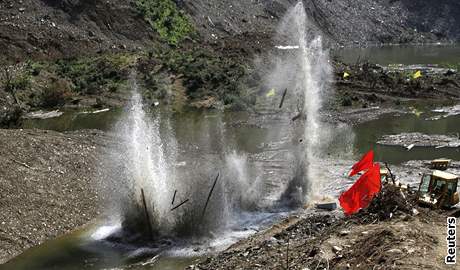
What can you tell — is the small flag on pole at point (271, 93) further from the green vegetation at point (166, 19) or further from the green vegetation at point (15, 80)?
the green vegetation at point (166, 19)

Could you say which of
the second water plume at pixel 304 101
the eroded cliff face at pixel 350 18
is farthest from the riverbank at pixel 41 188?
the eroded cliff face at pixel 350 18

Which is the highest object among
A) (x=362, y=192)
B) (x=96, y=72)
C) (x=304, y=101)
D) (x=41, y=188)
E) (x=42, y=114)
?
(x=96, y=72)

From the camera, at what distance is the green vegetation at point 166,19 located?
7350 centimetres

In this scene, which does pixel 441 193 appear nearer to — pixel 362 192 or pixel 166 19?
pixel 362 192

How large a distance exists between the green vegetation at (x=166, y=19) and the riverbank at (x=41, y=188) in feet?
153

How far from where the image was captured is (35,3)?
67.8 meters

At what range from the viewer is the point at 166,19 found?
3012 inches

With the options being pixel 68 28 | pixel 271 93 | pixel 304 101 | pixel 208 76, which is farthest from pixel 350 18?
pixel 304 101

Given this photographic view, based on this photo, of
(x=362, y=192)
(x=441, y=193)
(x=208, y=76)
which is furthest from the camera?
(x=208, y=76)

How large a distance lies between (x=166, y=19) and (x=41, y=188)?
56392 millimetres

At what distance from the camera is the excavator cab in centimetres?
1991

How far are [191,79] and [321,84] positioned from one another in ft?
39.2

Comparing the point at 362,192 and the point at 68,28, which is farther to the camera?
the point at 68,28

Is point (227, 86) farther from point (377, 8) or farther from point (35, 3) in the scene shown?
point (377, 8)
